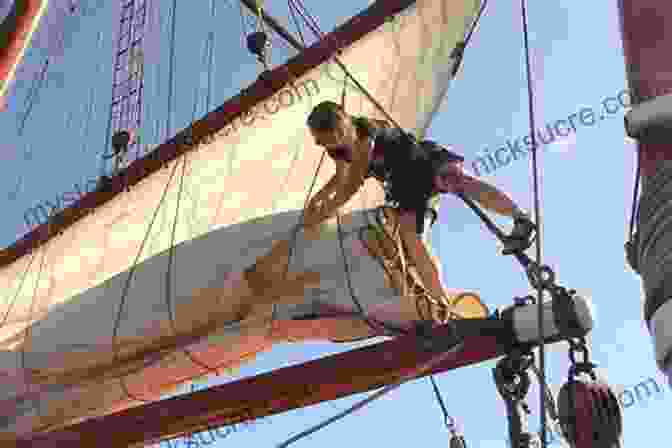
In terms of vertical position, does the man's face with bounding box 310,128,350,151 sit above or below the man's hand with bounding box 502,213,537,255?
above

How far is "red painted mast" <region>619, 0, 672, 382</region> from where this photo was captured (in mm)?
1213

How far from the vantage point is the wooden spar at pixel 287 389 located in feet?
9.75

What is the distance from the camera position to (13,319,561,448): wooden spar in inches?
117

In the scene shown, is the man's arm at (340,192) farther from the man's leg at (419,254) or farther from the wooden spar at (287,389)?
the wooden spar at (287,389)

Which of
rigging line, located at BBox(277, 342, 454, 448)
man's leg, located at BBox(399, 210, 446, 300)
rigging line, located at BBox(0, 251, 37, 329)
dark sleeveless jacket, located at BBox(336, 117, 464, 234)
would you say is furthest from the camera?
rigging line, located at BBox(0, 251, 37, 329)

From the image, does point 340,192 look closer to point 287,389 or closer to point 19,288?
point 287,389

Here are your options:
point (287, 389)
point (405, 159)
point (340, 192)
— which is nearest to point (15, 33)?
point (340, 192)

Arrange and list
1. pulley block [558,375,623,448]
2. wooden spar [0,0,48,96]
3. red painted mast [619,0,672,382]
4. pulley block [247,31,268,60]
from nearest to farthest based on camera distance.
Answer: red painted mast [619,0,672,382] → pulley block [558,375,623,448] → wooden spar [0,0,48,96] → pulley block [247,31,268,60]

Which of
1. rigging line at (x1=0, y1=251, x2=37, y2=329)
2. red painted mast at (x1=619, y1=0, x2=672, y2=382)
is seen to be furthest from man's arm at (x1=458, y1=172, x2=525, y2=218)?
rigging line at (x1=0, y1=251, x2=37, y2=329)

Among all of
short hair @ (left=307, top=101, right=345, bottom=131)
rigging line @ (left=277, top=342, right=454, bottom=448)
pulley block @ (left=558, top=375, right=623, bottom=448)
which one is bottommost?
pulley block @ (left=558, top=375, right=623, bottom=448)

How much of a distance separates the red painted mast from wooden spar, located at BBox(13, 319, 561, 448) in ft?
5.03

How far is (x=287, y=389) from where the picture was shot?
3148mm

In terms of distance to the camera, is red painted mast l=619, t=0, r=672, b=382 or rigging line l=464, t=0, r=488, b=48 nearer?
red painted mast l=619, t=0, r=672, b=382

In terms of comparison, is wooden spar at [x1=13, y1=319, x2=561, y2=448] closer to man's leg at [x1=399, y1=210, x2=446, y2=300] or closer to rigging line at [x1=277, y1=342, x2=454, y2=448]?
rigging line at [x1=277, y1=342, x2=454, y2=448]
